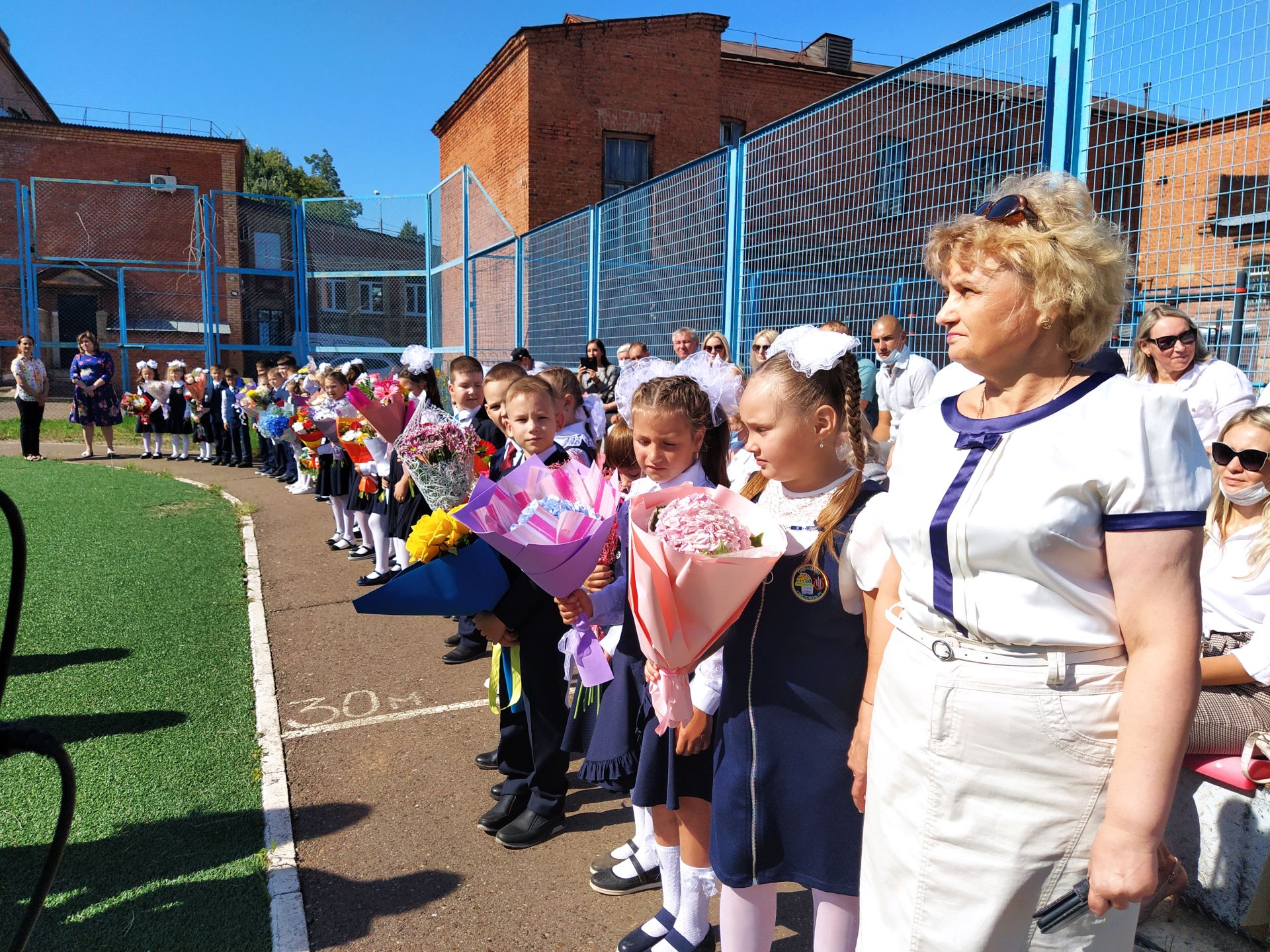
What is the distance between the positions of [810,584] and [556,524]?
0.82 m

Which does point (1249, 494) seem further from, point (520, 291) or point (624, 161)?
point (624, 161)

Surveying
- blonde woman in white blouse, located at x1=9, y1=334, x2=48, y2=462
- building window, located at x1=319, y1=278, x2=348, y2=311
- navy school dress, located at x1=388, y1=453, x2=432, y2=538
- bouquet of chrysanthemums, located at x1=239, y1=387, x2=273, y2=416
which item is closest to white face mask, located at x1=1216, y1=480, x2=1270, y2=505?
navy school dress, located at x1=388, y1=453, x2=432, y2=538

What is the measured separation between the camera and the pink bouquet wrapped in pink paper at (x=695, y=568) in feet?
6.57

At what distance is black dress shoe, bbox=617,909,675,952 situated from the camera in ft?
8.92

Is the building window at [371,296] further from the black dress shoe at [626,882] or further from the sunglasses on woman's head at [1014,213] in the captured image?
the sunglasses on woman's head at [1014,213]

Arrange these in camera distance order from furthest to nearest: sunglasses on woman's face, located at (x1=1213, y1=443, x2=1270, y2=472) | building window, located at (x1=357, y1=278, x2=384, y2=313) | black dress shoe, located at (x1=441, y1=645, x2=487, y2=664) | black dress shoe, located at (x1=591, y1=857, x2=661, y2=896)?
building window, located at (x1=357, y1=278, x2=384, y2=313) → black dress shoe, located at (x1=441, y1=645, x2=487, y2=664) → black dress shoe, located at (x1=591, y1=857, x2=661, y2=896) → sunglasses on woman's face, located at (x1=1213, y1=443, x2=1270, y2=472)

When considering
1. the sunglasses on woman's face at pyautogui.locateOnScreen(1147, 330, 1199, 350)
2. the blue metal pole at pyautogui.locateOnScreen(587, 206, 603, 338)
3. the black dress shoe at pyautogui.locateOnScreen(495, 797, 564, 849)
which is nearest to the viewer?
the black dress shoe at pyautogui.locateOnScreen(495, 797, 564, 849)

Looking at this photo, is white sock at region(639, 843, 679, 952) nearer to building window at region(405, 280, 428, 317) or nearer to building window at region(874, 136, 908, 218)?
building window at region(874, 136, 908, 218)

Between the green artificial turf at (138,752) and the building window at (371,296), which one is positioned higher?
the building window at (371,296)

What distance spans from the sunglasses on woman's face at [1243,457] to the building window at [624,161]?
1715cm

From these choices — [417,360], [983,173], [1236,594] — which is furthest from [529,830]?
[417,360]

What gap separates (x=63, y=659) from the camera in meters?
5.27

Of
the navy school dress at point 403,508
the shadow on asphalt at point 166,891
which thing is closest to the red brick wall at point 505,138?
the navy school dress at point 403,508

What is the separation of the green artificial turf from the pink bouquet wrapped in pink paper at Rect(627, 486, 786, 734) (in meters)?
1.76
